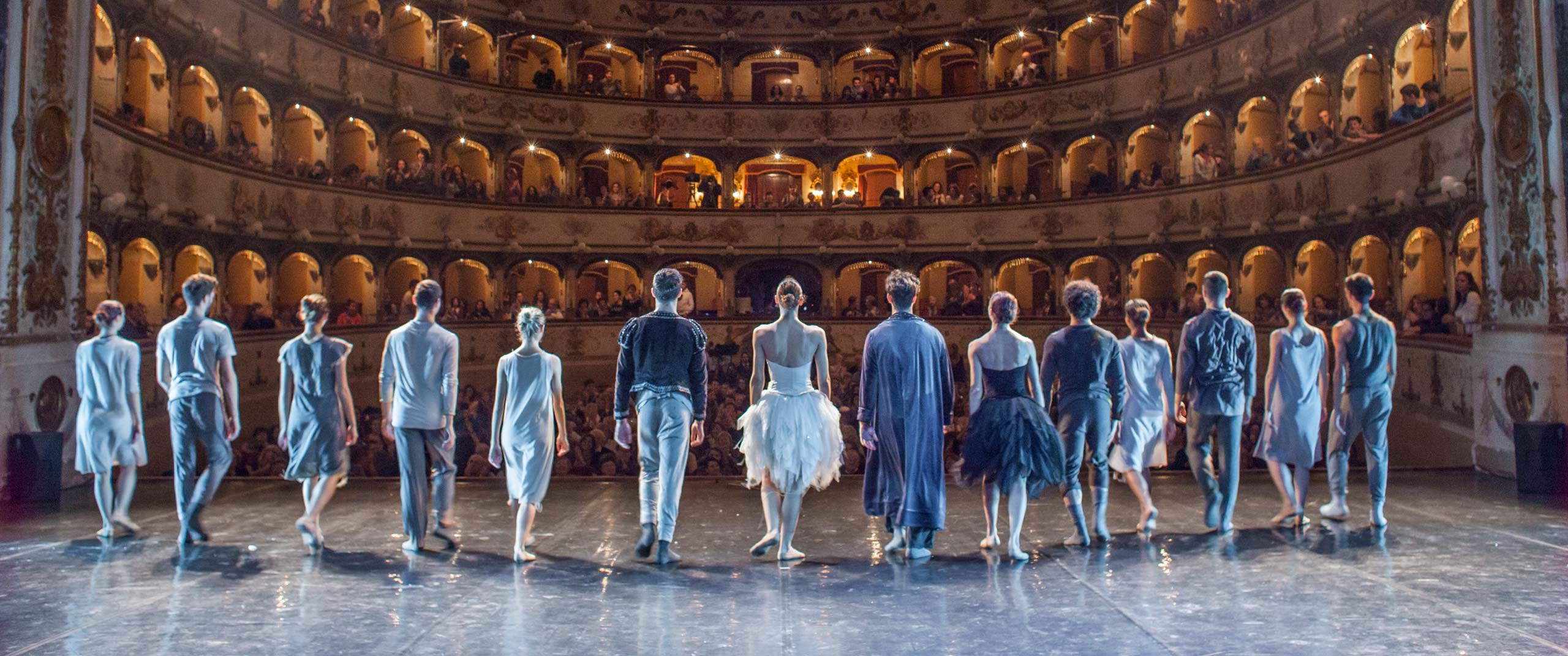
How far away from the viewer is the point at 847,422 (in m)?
17.6

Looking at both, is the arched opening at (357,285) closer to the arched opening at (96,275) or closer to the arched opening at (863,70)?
the arched opening at (96,275)

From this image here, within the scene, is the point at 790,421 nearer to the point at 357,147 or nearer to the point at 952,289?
the point at 357,147

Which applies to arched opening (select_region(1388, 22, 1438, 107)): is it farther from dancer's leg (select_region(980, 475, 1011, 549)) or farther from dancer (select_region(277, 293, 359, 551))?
dancer (select_region(277, 293, 359, 551))

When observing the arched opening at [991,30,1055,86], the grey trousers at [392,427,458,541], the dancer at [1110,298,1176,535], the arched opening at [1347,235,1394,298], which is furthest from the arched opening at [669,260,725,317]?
the dancer at [1110,298,1176,535]

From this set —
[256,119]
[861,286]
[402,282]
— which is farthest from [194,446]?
[861,286]

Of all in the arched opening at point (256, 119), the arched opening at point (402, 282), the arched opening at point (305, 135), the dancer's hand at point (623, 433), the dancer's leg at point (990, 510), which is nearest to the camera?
the dancer's hand at point (623, 433)

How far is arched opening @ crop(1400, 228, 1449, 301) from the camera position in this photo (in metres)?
17.1

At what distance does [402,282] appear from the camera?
27078mm

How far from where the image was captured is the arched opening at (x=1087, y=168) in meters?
25.9

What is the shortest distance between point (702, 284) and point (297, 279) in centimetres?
1189

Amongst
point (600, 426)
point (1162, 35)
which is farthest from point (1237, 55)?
point (600, 426)

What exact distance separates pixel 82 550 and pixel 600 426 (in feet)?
35.8

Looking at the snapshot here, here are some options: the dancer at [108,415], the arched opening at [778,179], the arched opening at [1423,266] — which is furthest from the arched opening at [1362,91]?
the dancer at [108,415]

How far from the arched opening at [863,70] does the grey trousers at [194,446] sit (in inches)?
945
